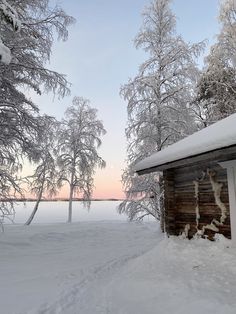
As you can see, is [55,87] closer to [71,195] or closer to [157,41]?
[157,41]

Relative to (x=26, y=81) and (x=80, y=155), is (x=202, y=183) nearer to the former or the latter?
(x=26, y=81)

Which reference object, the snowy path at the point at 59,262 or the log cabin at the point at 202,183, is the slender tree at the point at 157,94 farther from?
the log cabin at the point at 202,183

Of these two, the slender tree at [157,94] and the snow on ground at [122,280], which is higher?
the slender tree at [157,94]

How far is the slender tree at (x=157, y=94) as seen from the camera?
1647 centimetres

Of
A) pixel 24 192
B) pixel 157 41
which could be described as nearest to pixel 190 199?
pixel 24 192

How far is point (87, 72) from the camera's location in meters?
15.5

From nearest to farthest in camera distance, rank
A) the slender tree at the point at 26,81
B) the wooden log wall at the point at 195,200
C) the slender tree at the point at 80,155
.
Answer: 1. the wooden log wall at the point at 195,200
2. the slender tree at the point at 26,81
3. the slender tree at the point at 80,155

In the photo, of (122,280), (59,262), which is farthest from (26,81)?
(122,280)

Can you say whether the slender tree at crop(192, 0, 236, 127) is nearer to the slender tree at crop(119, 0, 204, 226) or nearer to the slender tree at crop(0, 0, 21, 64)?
the slender tree at crop(119, 0, 204, 226)

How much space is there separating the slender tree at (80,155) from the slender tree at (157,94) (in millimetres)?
8416

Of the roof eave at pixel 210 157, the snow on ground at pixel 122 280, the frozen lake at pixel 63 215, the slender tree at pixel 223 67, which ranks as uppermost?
the slender tree at pixel 223 67

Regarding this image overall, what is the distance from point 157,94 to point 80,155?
1025 cm

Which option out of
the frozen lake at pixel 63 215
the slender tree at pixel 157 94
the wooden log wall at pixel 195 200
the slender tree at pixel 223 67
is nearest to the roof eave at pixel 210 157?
the wooden log wall at pixel 195 200

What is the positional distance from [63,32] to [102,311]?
930 centimetres
